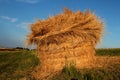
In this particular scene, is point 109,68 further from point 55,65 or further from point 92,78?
point 55,65

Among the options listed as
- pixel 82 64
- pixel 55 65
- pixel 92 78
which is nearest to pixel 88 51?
pixel 82 64

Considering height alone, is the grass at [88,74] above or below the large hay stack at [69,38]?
below

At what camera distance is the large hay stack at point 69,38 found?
25.8 feet

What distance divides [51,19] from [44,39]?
621mm

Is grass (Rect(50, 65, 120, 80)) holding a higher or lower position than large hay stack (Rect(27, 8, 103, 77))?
lower

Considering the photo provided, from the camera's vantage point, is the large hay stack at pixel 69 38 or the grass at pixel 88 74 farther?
the large hay stack at pixel 69 38

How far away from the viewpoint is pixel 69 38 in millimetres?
7895

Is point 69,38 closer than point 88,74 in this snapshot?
No

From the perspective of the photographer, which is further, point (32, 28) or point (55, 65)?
point (32, 28)

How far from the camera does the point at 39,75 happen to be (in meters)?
8.28

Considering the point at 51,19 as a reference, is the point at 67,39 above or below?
below

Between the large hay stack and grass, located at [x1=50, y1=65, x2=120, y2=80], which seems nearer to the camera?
grass, located at [x1=50, y1=65, x2=120, y2=80]

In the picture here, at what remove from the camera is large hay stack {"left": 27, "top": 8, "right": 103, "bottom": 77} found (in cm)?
787

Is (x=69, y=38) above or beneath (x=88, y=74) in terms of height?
above
